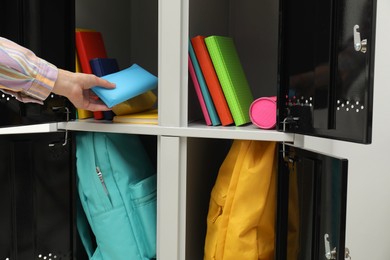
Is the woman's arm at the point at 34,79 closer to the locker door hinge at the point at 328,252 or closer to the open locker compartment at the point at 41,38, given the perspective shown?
the open locker compartment at the point at 41,38

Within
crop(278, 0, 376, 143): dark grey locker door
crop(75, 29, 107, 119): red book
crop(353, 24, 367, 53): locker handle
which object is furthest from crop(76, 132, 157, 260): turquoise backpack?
crop(353, 24, 367, 53): locker handle

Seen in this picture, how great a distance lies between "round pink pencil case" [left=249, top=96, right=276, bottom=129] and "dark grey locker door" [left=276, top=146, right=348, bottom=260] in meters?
0.08

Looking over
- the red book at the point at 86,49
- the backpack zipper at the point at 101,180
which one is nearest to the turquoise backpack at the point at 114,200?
the backpack zipper at the point at 101,180

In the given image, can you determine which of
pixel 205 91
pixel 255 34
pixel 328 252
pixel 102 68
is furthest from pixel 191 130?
pixel 255 34

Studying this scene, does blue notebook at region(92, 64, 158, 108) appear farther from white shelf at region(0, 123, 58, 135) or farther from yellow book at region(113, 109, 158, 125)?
white shelf at region(0, 123, 58, 135)

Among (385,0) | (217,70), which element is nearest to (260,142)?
(217,70)

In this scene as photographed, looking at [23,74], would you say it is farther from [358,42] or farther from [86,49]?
[358,42]

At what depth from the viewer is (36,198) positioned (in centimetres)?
141

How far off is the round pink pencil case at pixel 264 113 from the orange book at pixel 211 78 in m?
0.08

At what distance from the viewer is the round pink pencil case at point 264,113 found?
132cm

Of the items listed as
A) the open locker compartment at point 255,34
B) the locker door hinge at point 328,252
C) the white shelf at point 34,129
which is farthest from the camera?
the open locker compartment at point 255,34

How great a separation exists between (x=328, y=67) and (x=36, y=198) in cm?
89

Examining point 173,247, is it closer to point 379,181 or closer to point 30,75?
point 30,75

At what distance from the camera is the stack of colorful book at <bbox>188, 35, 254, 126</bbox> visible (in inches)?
53.1
